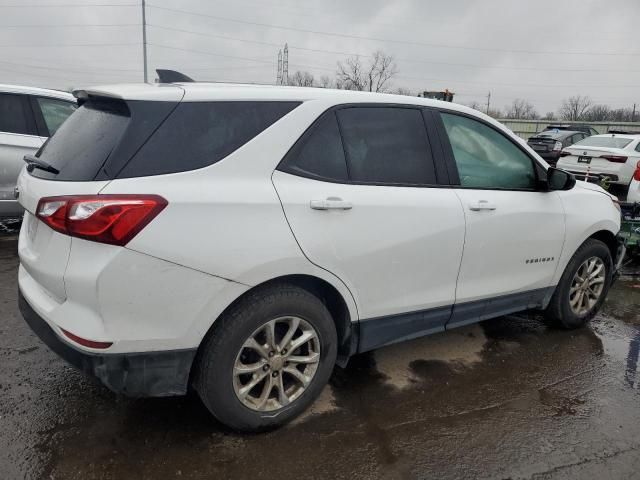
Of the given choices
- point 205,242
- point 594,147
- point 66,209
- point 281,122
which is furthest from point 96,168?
point 594,147

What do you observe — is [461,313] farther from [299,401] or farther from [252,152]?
[252,152]

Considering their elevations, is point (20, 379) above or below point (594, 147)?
below

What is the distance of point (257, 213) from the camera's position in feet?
7.66

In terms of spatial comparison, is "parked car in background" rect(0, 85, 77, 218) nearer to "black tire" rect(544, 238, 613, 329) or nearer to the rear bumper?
the rear bumper

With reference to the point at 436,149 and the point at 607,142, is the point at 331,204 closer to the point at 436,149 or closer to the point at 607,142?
the point at 436,149

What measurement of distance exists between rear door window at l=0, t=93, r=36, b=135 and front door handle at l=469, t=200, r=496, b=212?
16.5ft

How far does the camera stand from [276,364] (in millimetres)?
2576

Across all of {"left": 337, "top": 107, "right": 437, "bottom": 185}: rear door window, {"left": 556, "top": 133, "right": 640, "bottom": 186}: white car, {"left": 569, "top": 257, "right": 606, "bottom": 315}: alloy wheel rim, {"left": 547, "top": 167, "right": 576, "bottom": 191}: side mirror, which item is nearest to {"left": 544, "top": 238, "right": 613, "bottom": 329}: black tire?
{"left": 569, "top": 257, "right": 606, "bottom": 315}: alloy wheel rim

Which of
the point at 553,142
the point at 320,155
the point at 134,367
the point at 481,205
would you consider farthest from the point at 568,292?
the point at 553,142

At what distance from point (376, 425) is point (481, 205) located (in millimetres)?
1487

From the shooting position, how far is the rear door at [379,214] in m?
2.53

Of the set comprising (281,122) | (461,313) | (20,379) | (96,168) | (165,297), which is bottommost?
A: (20,379)

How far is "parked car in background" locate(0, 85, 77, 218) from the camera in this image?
5512 mm

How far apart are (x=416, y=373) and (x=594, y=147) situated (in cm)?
1051
